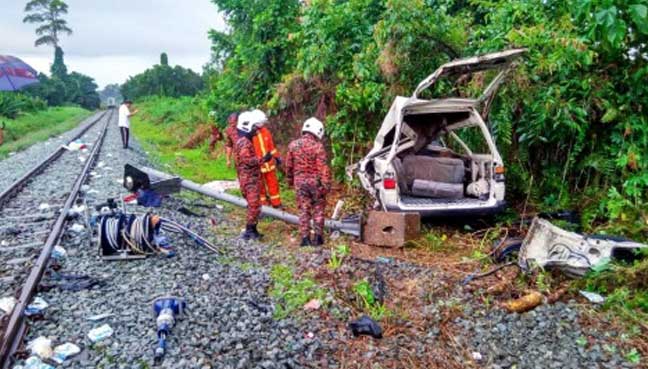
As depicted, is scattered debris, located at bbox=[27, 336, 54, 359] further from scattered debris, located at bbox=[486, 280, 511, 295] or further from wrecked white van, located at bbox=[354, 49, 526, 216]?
wrecked white van, located at bbox=[354, 49, 526, 216]

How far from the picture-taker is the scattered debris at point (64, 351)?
12.0 feet

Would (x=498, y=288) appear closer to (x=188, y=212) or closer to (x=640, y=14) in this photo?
(x=640, y=14)

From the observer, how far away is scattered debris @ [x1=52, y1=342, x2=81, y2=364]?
A: 3668 mm

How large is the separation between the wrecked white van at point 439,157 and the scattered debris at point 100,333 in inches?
150

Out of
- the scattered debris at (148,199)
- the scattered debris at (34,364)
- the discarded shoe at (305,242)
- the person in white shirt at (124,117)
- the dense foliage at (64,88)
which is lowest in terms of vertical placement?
the scattered debris at (34,364)

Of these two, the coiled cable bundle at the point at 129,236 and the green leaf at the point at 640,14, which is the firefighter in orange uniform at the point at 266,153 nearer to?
the coiled cable bundle at the point at 129,236

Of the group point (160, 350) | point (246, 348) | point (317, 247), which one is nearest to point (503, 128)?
point (317, 247)

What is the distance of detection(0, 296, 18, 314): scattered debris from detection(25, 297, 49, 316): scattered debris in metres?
0.14

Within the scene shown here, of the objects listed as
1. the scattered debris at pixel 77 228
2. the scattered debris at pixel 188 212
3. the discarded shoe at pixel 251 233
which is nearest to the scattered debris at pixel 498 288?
the discarded shoe at pixel 251 233

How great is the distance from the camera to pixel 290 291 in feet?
15.9

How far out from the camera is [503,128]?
7398 mm

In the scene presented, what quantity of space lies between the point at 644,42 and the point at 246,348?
604 cm

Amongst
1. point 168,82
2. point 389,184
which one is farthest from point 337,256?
point 168,82

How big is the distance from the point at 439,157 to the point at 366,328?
14.7 ft
